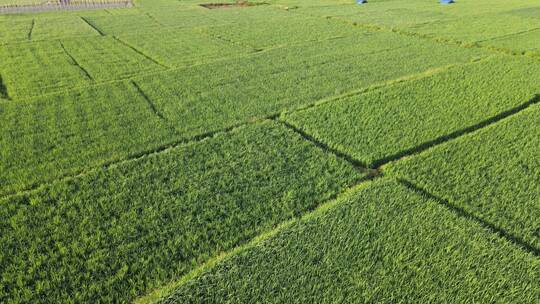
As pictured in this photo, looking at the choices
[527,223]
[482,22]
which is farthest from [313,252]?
[482,22]

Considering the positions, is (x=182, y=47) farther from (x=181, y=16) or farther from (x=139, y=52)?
(x=181, y=16)

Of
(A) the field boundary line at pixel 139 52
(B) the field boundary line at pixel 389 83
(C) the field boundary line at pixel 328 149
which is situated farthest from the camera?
(A) the field boundary line at pixel 139 52

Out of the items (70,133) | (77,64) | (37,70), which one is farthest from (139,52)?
(70,133)

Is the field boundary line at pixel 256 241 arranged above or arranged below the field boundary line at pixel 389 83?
below

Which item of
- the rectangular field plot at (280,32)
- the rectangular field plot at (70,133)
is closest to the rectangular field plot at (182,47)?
the rectangular field plot at (280,32)

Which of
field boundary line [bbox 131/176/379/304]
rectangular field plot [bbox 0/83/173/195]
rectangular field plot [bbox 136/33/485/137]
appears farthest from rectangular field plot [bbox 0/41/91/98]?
field boundary line [bbox 131/176/379/304]

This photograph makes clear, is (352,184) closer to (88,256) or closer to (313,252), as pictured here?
(313,252)

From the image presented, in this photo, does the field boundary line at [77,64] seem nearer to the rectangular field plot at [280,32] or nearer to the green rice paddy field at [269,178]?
the green rice paddy field at [269,178]
